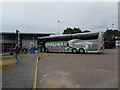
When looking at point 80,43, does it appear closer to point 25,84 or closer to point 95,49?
point 95,49

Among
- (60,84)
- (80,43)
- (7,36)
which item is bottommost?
(60,84)

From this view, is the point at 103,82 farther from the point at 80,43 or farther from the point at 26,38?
the point at 26,38

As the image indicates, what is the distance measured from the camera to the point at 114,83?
5.23 metres

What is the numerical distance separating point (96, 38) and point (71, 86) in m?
14.5

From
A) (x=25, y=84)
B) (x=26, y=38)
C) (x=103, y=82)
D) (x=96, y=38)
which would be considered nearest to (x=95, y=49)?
(x=96, y=38)

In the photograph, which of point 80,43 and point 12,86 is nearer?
point 12,86

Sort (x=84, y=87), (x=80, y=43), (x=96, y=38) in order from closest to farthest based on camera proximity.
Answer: (x=84, y=87) → (x=96, y=38) → (x=80, y=43)

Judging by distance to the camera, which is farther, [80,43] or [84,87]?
[80,43]

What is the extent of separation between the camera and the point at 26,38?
49906mm

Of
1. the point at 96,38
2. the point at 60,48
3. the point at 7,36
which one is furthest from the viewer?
the point at 7,36

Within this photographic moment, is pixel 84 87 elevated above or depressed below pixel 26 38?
below

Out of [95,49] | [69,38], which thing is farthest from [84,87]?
[69,38]

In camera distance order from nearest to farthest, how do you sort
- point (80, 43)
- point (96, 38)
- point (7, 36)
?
point (96, 38)
point (80, 43)
point (7, 36)

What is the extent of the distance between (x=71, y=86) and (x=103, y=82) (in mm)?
1471
